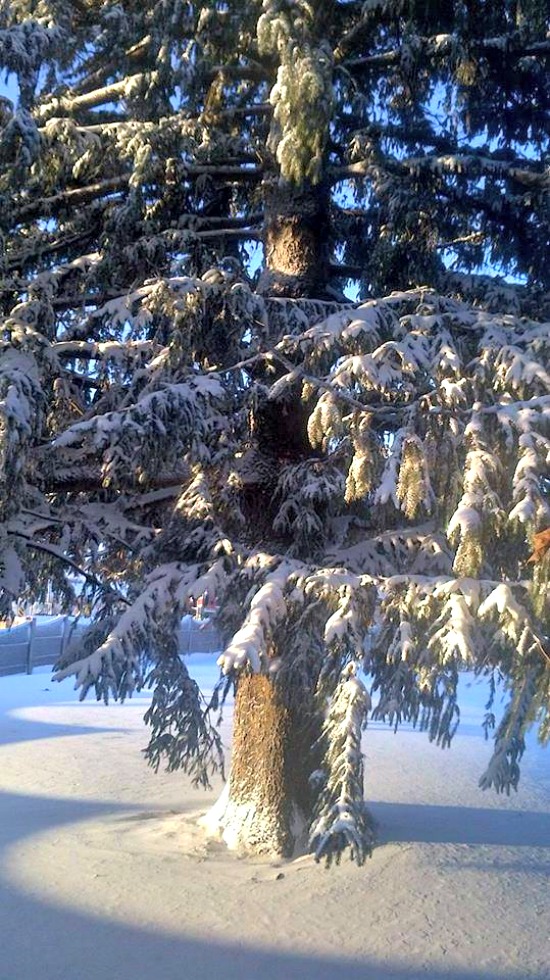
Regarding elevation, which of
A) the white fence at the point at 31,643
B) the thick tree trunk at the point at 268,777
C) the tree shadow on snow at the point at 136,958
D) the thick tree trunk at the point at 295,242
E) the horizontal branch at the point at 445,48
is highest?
the horizontal branch at the point at 445,48

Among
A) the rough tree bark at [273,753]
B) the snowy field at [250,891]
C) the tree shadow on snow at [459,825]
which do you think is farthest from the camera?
the tree shadow on snow at [459,825]

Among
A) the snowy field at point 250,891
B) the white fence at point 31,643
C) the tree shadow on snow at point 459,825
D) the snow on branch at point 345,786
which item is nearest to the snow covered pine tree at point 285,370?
the snow on branch at point 345,786

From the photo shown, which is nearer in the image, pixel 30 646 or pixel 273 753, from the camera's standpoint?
pixel 273 753

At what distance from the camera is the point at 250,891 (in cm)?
661

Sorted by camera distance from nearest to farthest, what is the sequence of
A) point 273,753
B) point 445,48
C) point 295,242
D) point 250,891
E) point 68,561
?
point 250,891 < point 68,561 < point 445,48 < point 273,753 < point 295,242

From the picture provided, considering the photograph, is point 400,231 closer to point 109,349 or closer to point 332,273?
point 332,273

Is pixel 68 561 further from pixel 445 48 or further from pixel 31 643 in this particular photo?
pixel 31 643

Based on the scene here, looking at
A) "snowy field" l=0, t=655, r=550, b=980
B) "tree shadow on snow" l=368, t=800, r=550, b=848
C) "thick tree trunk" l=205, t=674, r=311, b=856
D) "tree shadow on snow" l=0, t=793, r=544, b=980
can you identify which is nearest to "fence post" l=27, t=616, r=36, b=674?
"snowy field" l=0, t=655, r=550, b=980

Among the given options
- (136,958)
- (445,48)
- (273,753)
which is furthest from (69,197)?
(136,958)

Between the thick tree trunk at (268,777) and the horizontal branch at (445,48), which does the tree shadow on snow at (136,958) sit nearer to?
the thick tree trunk at (268,777)

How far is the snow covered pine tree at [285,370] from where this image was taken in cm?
596

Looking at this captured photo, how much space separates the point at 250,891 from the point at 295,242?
5211mm

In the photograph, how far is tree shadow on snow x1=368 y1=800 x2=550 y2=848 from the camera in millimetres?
8195

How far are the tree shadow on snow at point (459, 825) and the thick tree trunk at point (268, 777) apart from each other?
0.84 m
